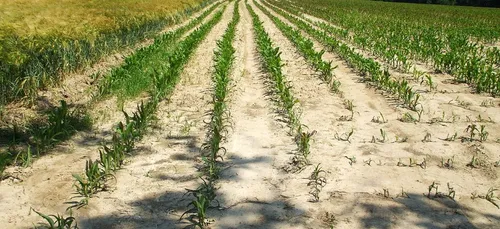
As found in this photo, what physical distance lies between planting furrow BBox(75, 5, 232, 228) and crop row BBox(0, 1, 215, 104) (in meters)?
2.15

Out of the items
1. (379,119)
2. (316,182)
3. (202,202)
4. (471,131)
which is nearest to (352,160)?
(316,182)

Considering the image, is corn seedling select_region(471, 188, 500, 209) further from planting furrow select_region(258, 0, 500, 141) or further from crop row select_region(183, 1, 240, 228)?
crop row select_region(183, 1, 240, 228)

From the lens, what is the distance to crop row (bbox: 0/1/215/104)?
6031mm

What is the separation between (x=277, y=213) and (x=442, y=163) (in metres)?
2.22

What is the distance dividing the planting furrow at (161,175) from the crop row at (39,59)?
A: 2154mm

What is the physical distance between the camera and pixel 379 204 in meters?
3.62

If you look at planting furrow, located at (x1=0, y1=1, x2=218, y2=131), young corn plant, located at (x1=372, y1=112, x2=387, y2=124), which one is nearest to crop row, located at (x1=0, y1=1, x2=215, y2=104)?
planting furrow, located at (x1=0, y1=1, x2=218, y2=131)

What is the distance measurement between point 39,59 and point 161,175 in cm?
432

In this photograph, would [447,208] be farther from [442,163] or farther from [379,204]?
[442,163]

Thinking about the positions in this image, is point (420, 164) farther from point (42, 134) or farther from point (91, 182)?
point (42, 134)

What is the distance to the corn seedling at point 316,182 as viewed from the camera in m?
3.81

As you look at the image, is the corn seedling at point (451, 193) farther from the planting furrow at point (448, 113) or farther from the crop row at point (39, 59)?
the crop row at point (39, 59)

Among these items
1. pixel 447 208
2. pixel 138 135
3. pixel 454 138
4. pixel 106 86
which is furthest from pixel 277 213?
pixel 106 86

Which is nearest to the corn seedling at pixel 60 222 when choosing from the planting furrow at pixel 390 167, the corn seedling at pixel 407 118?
the planting furrow at pixel 390 167
